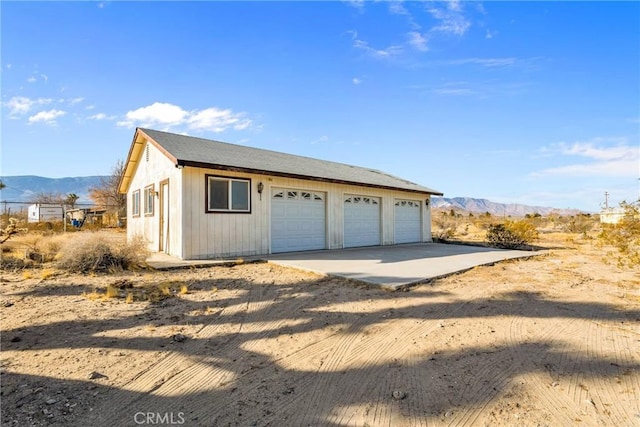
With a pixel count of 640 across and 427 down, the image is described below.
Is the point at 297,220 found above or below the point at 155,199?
below

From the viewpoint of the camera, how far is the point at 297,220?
1128 centimetres

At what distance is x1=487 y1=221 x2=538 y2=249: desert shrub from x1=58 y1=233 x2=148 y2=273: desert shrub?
14.5 meters

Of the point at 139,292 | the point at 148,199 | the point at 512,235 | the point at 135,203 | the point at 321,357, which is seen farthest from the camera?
the point at 512,235

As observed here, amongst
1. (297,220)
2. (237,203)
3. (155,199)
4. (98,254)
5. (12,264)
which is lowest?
(12,264)

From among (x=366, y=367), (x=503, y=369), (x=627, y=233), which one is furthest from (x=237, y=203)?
(x=627, y=233)

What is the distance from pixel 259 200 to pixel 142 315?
6158mm

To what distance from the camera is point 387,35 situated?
1079cm

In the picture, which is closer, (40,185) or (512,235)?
(512,235)

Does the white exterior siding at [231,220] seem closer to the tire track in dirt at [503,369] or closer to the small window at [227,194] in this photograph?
the small window at [227,194]

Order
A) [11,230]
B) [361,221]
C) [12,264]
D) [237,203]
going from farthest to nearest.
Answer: [361,221], [237,203], [11,230], [12,264]

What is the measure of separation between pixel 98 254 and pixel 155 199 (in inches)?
157

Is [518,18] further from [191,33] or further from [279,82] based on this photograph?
[191,33]

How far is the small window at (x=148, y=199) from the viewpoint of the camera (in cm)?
Answer: 1140

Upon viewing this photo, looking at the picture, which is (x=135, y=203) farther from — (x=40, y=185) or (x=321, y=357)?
(x=40, y=185)
